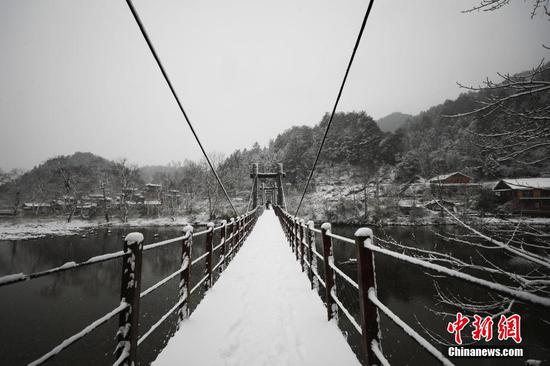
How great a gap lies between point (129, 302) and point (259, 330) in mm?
1473

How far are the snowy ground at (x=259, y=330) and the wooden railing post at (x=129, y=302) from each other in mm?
425

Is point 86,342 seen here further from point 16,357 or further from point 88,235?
point 88,235

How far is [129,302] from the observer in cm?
167

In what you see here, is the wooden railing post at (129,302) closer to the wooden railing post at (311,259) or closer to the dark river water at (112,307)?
the dark river water at (112,307)

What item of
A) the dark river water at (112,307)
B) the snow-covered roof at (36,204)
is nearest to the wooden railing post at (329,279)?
the dark river water at (112,307)

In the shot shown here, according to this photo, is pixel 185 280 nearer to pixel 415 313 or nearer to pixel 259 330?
pixel 259 330

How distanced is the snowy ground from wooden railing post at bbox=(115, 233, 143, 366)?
425 mm

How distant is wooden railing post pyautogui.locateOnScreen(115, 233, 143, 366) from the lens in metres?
1.63

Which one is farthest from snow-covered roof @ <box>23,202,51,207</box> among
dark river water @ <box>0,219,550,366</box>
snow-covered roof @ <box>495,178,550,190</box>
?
snow-covered roof @ <box>495,178,550,190</box>

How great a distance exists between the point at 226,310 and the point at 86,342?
23.7ft

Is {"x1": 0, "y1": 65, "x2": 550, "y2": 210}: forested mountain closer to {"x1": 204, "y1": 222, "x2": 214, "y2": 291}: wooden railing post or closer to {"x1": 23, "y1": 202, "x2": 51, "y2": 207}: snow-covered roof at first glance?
{"x1": 23, "y1": 202, "x2": 51, "y2": 207}: snow-covered roof

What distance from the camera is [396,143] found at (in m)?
42.2

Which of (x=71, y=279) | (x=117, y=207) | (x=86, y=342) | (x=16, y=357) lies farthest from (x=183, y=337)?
(x=117, y=207)

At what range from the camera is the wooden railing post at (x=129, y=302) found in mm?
1627
